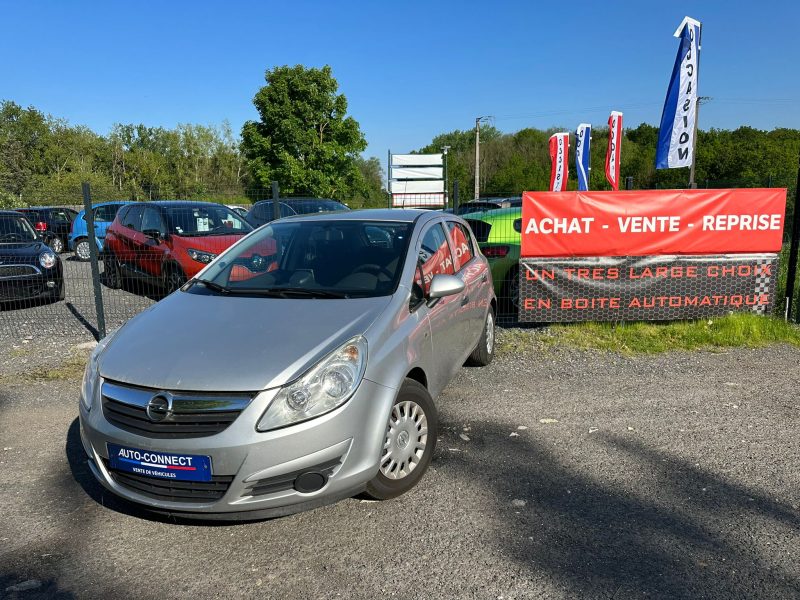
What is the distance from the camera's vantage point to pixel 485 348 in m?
5.99

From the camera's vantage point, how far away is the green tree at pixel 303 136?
44469 mm

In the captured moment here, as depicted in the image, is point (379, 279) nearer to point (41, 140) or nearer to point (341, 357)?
point (341, 357)

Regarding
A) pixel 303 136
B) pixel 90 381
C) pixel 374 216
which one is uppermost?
pixel 303 136

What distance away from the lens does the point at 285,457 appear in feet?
9.00

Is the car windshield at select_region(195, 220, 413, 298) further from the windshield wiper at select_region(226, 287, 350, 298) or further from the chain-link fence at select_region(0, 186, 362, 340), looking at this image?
the chain-link fence at select_region(0, 186, 362, 340)

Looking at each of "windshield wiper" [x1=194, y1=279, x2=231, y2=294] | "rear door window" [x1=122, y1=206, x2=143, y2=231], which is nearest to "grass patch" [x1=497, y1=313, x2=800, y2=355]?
"windshield wiper" [x1=194, y1=279, x2=231, y2=294]

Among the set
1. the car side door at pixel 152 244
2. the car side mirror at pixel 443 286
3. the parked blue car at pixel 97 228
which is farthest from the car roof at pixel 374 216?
the parked blue car at pixel 97 228

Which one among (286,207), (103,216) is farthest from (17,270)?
(286,207)

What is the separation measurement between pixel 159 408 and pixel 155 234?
7.64 metres

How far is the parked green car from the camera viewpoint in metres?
7.80

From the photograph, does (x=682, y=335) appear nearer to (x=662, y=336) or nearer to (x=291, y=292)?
(x=662, y=336)

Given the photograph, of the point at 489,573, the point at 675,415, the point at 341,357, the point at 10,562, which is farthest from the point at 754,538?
the point at 10,562

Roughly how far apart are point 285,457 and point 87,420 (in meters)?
1.17

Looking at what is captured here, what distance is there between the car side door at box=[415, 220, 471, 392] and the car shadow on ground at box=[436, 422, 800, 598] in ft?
2.03
